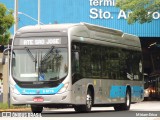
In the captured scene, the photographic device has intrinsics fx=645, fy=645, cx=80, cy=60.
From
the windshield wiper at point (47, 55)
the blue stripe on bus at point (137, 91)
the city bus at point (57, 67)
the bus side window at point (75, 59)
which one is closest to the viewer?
the city bus at point (57, 67)

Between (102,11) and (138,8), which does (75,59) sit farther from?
(102,11)

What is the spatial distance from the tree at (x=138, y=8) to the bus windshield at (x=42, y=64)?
24042 mm

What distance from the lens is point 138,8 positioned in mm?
47938

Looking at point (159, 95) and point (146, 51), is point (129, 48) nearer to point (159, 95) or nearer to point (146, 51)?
point (159, 95)

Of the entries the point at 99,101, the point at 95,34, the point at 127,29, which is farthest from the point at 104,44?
the point at 127,29

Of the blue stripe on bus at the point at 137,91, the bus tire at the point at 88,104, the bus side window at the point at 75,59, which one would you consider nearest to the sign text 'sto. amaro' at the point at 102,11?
the blue stripe on bus at the point at 137,91

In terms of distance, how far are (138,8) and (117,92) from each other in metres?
20.6

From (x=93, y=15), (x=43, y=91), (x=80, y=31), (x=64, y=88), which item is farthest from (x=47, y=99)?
(x=93, y=15)

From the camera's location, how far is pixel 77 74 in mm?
23969

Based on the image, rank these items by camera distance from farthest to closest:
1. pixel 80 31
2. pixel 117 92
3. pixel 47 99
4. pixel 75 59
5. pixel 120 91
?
pixel 120 91 < pixel 117 92 < pixel 80 31 < pixel 75 59 < pixel 47 99

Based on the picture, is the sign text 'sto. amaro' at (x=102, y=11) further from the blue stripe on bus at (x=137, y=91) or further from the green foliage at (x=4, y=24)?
the blue stripe on bus at (x=137, y=91)

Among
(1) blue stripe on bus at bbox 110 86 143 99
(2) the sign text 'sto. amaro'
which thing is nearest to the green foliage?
(1) blue stripe on bus at bbox 110 86 143 99

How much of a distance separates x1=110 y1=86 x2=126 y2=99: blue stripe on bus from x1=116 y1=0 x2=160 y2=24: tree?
19.0 m

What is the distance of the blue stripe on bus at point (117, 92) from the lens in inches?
1089
